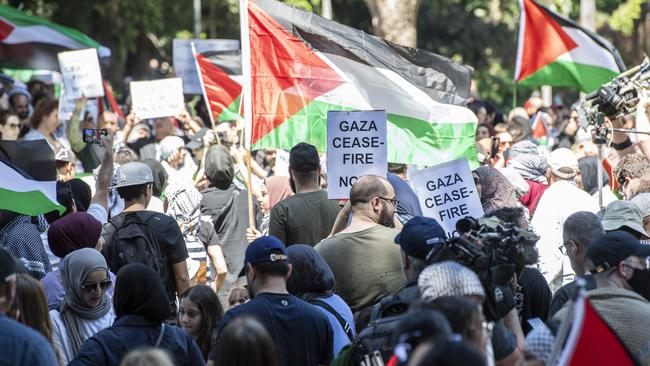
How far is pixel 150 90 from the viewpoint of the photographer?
51.4 ft

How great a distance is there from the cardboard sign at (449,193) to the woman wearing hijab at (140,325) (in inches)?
109

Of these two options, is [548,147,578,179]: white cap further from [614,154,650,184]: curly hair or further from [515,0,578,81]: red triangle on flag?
[515,0,578,81]: red triangle on flag

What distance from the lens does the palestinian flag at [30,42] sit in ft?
58.8

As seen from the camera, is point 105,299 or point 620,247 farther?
point 105,299

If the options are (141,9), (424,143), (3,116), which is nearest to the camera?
(424,143)

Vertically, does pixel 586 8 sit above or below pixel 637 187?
above

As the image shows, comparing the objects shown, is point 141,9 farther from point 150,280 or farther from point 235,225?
point 150,280

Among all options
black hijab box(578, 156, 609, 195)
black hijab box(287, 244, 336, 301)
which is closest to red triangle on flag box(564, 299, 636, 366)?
black hijab box(287, 244, 336, 301)

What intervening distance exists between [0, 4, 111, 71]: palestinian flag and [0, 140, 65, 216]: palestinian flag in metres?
9.34

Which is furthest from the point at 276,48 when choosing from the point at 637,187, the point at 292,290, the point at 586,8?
the point at 586,8

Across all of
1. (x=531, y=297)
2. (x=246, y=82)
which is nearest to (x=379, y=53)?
(x=246, y=82)

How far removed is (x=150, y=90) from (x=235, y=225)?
200 inches

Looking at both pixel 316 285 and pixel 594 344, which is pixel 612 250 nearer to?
pixel 594 344

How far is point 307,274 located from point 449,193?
1.95m
